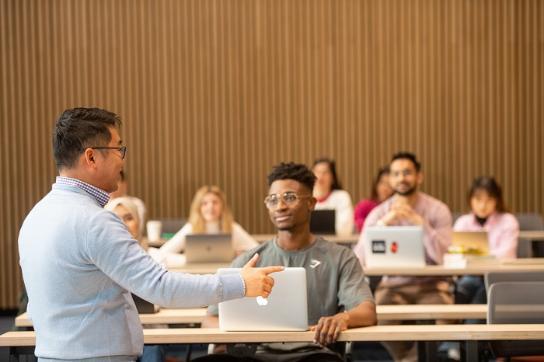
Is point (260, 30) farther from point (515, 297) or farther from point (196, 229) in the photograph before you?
point (515, 297)

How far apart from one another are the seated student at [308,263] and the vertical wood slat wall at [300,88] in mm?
5674

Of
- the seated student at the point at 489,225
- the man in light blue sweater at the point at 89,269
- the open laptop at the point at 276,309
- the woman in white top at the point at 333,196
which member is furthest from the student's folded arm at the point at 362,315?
the woman in white top at the point at 333,196

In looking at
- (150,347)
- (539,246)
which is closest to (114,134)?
(150,347)

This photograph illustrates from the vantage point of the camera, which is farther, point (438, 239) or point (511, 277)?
point (438, 239)

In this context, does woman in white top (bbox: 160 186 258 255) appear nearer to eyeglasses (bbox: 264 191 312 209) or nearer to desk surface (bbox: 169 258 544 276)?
desk surface (bbox: 169 258 544 276)

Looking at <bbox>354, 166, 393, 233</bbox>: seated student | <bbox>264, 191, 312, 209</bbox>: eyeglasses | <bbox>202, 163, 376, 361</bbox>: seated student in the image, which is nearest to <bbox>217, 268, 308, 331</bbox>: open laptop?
<bbox>202, 163, 376, 361</bbox>: seated student

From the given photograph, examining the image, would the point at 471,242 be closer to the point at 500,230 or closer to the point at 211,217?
the point at 500,230

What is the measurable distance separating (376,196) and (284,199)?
4.94m

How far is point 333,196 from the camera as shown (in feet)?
30.8

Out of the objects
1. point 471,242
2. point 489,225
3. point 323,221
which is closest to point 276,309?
point 471,242

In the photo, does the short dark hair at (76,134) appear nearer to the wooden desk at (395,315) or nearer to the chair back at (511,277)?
the wooden desk at (395,315)

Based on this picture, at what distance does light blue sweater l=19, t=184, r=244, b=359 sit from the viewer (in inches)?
118

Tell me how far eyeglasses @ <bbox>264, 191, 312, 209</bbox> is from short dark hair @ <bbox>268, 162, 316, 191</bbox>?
9 centimetres

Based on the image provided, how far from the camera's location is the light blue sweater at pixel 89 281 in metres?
2.99
